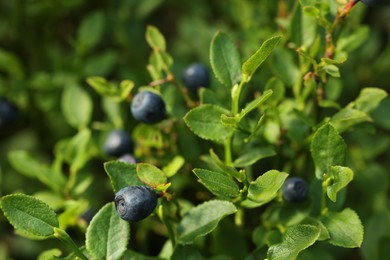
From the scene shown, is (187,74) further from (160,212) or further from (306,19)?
(160,212)

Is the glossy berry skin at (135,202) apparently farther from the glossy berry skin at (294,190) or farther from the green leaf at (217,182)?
the glossy berry skin at (294,190)

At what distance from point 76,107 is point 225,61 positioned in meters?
0.92

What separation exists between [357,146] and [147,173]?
1299 millimetres

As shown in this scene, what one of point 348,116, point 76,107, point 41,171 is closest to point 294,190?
point 348,116

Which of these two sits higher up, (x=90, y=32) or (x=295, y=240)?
(x=90, y=32)

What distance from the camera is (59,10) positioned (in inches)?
117

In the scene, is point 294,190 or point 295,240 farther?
point 294,190

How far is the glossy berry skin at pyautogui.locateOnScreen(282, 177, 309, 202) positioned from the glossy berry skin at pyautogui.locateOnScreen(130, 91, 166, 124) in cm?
50

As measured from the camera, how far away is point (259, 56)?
5.44 ft

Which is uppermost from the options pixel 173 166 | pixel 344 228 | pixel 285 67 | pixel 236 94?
pixel 236 94

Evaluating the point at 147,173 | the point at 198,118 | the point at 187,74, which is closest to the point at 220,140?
the point at 198,118

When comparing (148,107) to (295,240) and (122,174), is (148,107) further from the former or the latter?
(295,240)

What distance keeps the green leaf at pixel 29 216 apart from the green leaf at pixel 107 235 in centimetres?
11

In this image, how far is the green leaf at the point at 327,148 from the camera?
1.71 metres
